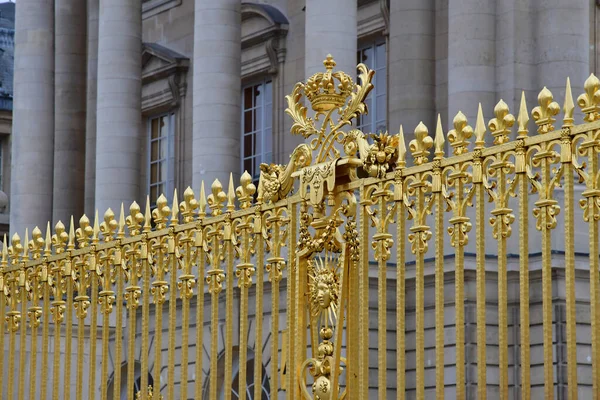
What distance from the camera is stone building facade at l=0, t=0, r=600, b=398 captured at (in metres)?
31.7

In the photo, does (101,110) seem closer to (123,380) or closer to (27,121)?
(27,121)

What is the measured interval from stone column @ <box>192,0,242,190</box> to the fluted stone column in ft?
19.4

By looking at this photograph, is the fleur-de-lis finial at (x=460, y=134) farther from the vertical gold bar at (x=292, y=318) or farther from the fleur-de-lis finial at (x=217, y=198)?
the fleur-de-lis finial at (x=217, y=198)

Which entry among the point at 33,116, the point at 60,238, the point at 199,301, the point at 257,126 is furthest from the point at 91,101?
the point at 199,301

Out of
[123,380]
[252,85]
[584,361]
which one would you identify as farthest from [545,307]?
[252,85]

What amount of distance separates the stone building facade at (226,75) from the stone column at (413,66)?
3cm

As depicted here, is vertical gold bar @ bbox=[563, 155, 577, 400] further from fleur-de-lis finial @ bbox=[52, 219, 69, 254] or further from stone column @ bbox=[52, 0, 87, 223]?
stone column @ bbox=[52, 0, 87, 223]

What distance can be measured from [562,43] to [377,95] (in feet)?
26.6

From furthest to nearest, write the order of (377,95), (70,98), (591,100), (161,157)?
(161,157) < (70,98) < (377,95) < (591,100)

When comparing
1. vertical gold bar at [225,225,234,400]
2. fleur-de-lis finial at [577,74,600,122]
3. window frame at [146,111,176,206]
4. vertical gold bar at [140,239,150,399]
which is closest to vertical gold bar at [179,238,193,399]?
vertical gold bar at [225,225,234,400]

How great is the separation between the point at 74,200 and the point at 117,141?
5125 mm

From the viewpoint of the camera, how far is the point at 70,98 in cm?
4453

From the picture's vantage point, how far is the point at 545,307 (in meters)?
10.3

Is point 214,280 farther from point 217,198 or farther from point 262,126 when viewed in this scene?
point 262,126
